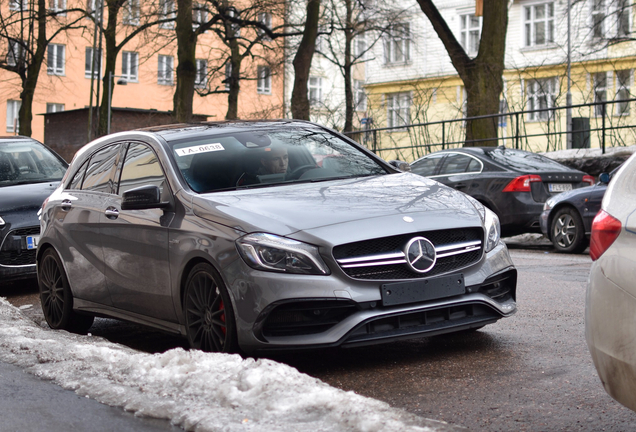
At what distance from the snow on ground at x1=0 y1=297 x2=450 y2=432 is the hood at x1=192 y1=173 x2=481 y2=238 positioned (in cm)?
83

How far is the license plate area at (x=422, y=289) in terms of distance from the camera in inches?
213

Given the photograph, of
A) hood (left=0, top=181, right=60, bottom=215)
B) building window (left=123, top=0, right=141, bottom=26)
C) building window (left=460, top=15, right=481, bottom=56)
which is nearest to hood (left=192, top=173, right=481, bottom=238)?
hood (left=0, top=181, right=60, bottom=215)

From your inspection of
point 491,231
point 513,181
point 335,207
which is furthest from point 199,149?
point 513,181

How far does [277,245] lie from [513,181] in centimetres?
Answer: 1015

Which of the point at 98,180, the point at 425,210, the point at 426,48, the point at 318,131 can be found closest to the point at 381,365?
the point at 425,210

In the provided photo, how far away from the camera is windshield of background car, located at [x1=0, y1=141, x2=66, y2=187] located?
38.1 ft

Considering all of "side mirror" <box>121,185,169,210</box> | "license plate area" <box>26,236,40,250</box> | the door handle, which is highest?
"side mirror" <box>121,185,169,210</box>

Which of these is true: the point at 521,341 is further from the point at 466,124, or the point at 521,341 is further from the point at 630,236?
the point at 466,124

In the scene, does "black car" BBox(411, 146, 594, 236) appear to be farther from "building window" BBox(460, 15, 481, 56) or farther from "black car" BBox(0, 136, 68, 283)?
"building window" BBox(460, 15, 481, 56)

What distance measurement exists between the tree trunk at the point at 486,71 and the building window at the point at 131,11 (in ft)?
44.7

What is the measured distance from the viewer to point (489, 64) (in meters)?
22.0

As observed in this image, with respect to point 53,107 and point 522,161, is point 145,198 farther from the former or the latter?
point 53,107

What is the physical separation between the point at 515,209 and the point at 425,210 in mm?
9534

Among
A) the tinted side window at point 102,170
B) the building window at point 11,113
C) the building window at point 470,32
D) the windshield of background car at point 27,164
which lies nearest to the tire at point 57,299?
the tinted side window at point 102,170
